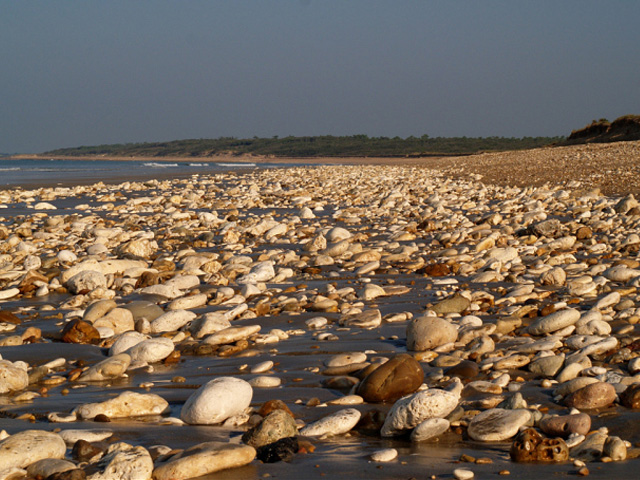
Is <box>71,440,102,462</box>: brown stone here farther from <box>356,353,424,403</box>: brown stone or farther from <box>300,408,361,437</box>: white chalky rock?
<box>356,353,424,403</box>: brown stone

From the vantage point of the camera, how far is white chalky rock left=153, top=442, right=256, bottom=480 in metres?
2.29

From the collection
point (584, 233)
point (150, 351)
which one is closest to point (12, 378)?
point (150, 351)

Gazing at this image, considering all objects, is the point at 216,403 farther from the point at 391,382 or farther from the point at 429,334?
the point at 429,334

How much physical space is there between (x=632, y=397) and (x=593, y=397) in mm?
→ 159

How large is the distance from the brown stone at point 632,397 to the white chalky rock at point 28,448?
7.64ft

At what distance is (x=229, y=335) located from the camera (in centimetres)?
432

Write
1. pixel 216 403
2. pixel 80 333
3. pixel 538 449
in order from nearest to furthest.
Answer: pixel 538 449, pixel 216 403, pixel 80 333

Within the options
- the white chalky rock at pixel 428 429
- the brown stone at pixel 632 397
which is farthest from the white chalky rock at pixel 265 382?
the brown stone at pixel 632 397

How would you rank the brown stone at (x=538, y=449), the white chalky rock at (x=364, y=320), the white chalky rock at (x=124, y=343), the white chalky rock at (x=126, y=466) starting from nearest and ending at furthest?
1. the white chalky rock at (x=126, y=466)
2. the brown stone at (x=538, y=449)
3. the white chalky rock at (x=124, y=343)
4. the white chalky rock at (x=364, y=320)

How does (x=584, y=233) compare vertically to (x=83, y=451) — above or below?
above

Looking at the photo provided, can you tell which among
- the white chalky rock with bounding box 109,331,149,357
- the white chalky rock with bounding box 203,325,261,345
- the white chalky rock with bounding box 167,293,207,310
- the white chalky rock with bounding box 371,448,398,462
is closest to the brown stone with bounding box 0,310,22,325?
the white chalky rock with bounding box 167,293,207,310

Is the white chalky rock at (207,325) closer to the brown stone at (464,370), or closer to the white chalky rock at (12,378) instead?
the white chalky rock at (12,378)

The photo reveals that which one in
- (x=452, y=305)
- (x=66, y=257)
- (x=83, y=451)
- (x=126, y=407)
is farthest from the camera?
(x=66, y=257)

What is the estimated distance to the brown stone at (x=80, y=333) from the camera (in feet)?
14.6
